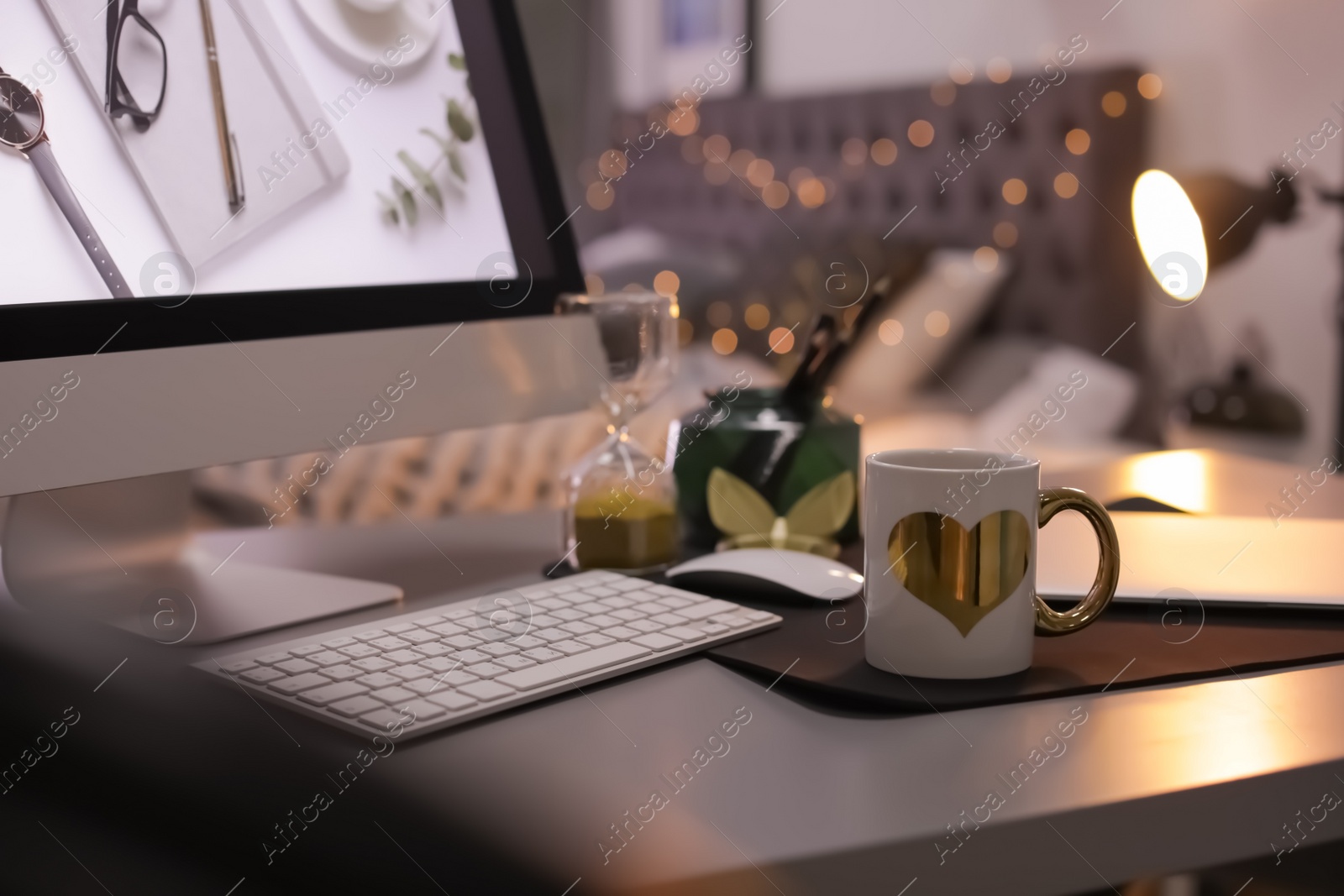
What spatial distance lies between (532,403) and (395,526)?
9.4 inches

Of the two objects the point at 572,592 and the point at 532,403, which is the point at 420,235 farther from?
the point at 572,592

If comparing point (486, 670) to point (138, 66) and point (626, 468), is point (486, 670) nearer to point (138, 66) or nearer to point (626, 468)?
point (626, 468)

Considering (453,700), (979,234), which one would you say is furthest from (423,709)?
(979,234)

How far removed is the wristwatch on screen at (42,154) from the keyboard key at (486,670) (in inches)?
11.8

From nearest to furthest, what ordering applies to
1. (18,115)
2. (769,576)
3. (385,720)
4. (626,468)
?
(385,720) → (18,115) → (769,576) → (626,468)

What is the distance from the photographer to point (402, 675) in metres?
0.54

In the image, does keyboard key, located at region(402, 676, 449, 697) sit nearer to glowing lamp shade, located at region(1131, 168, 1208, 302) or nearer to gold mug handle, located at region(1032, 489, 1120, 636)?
gold mug handle, located at region(1032, 489, 1120, 636)

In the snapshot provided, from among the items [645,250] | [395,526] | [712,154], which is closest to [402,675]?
[395,526]

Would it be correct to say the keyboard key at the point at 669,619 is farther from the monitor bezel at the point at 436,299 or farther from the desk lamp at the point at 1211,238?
the desk lamp at the point at 1211,238

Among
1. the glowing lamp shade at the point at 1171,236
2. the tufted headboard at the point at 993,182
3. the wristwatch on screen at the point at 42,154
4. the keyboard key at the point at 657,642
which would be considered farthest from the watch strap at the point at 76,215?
the tufted headboard at the point at 993,182

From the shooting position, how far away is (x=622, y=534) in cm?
78

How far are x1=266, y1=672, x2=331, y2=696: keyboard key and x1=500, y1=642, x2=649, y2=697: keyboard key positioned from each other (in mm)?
73

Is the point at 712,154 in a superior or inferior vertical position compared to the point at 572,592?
superior

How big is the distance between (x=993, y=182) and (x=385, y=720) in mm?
2458
